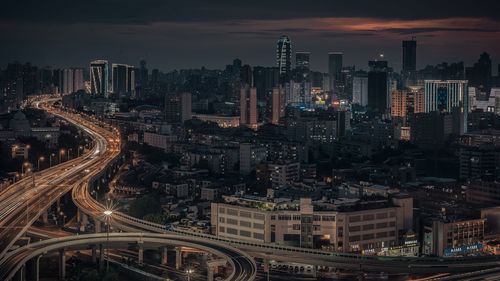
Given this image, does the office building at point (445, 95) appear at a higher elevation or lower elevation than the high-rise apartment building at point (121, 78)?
lower

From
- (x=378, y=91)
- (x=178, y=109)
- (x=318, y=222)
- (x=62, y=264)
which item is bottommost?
(x=62, y=264)

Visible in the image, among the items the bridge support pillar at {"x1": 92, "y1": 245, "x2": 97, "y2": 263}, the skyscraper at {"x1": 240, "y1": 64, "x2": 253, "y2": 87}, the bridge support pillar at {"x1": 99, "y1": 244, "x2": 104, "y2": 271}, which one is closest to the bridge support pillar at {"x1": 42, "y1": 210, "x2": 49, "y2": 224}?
the bridge support pillar at {"x1": 92, "y1": 245, "x2": 97, "y2": 263}

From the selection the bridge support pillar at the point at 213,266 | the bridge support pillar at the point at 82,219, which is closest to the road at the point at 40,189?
the bridge support pillar at the point at 82,219

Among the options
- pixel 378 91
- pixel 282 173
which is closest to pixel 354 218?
pixel 282 173

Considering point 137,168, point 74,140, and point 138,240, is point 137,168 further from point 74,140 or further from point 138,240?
point 138,240

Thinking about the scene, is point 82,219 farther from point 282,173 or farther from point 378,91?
point 378,91

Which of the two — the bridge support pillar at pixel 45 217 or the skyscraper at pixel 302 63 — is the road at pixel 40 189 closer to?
the bridge support pillar at pixel 45 217
